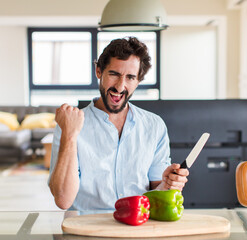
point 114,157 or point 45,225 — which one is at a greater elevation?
point 114,157

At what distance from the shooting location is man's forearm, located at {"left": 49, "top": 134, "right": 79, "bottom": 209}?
1.65m

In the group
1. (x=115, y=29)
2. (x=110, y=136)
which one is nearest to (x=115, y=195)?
(x=110, y=136)

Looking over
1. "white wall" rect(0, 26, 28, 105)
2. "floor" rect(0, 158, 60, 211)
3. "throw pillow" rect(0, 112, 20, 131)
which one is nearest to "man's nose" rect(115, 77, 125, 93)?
"floor" rect(0, 158, 60, 211)

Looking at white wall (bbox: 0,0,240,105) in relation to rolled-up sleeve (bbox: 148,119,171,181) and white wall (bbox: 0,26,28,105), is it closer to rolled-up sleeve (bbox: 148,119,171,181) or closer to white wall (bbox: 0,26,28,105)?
white wall (bbox: 0,26,28,105)

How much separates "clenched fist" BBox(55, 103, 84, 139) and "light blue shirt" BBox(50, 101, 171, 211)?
0.21 metres

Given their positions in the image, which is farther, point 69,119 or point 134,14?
point 134,14

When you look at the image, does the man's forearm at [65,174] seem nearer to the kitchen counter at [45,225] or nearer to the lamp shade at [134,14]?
the kitchen counter at [45,225]

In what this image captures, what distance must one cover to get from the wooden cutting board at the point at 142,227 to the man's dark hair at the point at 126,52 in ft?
2.41

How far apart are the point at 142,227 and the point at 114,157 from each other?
1.95 ft

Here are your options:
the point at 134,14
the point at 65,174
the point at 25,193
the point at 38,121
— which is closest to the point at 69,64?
the point at 38,121

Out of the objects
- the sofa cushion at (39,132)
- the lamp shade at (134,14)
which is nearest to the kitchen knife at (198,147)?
the lamp shade at (134,14)

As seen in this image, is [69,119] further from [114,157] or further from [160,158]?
[160,158]

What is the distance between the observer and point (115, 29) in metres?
3.58

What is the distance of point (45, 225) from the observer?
1.44m
